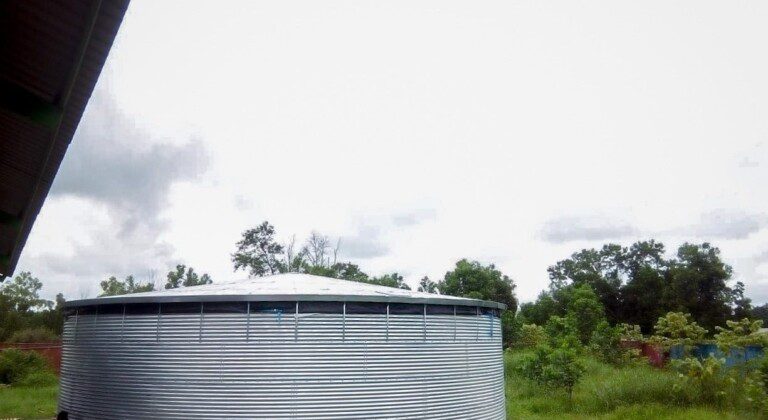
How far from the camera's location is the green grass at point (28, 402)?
18.6 metres

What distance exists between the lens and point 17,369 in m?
26.9

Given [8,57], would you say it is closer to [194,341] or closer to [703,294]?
[194,341]

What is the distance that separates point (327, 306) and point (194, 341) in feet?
7.71

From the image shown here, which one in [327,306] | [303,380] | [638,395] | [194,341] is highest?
[327,306]

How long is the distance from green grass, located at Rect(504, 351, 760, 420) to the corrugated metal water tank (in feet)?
29.2

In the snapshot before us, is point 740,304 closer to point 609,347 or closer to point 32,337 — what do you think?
point 609,347

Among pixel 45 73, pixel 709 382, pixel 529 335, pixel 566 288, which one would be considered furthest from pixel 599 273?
pixel 45 73

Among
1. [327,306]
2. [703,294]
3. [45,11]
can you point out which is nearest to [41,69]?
[45,11]

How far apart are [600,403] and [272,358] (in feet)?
44.8

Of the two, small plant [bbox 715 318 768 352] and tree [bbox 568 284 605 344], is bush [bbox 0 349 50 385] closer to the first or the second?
tree [bbox 568 284 605 344]

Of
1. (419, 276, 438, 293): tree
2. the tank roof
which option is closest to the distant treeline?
(419, 276, 438, 293): tree

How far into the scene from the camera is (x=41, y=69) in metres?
4.26

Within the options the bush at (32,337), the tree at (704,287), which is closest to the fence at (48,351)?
the bush at (32,337)

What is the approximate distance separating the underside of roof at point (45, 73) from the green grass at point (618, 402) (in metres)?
16.1
